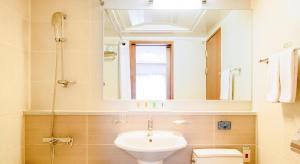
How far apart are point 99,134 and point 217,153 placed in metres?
1.01

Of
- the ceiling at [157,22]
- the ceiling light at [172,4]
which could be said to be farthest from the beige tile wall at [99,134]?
the ceiling light at [172,4]

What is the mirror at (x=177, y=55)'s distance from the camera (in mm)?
2111

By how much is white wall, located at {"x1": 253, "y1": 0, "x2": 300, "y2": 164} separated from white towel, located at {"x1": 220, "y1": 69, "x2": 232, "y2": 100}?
0.22 meters

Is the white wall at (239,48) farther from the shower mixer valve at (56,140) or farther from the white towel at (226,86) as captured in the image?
the shower mixer valve at (56,140)

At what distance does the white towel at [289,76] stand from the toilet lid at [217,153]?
0.63m

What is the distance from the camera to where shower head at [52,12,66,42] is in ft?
6.73

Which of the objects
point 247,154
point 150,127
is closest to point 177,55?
point 150,127

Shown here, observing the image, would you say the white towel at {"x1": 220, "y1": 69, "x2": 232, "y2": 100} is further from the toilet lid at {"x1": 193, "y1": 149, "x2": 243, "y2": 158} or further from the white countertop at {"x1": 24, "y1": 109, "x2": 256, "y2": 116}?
the toilet lid at {"x1": 193, "y1": 149, "x2": 243, "y2": 158}

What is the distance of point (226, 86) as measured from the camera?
2.11m

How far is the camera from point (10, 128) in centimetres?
179

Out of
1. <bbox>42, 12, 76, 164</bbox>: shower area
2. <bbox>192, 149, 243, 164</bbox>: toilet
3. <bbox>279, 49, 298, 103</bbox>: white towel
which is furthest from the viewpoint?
<bbox>42, 12, 76, 164</bbox>: shower area

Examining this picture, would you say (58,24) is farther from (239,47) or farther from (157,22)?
(239,47)

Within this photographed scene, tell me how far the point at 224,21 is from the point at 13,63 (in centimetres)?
185

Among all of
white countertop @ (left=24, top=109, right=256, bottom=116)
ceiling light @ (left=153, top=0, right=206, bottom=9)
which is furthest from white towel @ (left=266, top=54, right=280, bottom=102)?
ceiling light @ (left=153, top=0, right=206, bottom=9)
